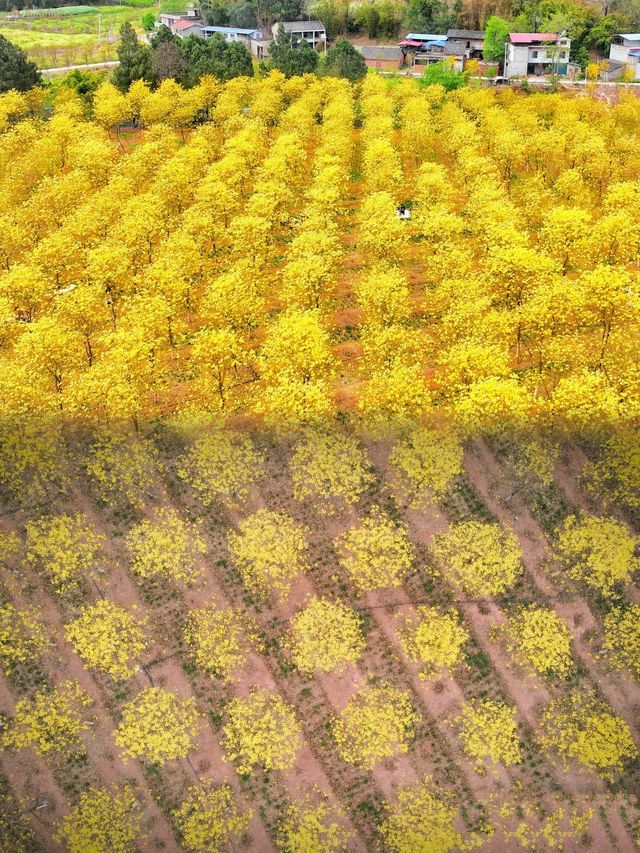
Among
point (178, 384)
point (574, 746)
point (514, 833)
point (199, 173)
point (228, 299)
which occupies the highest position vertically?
point (199, 173)

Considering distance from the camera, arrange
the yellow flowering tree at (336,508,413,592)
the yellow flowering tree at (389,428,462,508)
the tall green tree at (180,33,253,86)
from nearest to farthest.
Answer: the yellow flowering tree at (336,508,413,592), the yellow flowering tree at (389,428,462,508), the tall green tree at (180,33,253,86)

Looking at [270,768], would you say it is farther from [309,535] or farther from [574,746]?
[574,746]

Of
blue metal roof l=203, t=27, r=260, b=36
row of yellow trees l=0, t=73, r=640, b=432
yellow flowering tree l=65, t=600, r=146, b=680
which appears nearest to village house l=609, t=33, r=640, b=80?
row of yellow trees l=0, t=73, r=640, b=432

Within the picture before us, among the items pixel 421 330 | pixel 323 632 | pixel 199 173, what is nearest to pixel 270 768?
pixel 323 632

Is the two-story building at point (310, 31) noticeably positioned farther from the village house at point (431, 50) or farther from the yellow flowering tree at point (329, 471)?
the yellow flowering tree at point (329, 471)

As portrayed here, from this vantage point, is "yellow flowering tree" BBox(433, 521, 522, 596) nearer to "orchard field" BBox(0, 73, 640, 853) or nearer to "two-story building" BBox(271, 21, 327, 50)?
"orchard field" BBox(0, 73, 640, 853)

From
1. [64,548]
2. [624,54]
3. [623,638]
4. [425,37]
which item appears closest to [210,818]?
[64,548]
